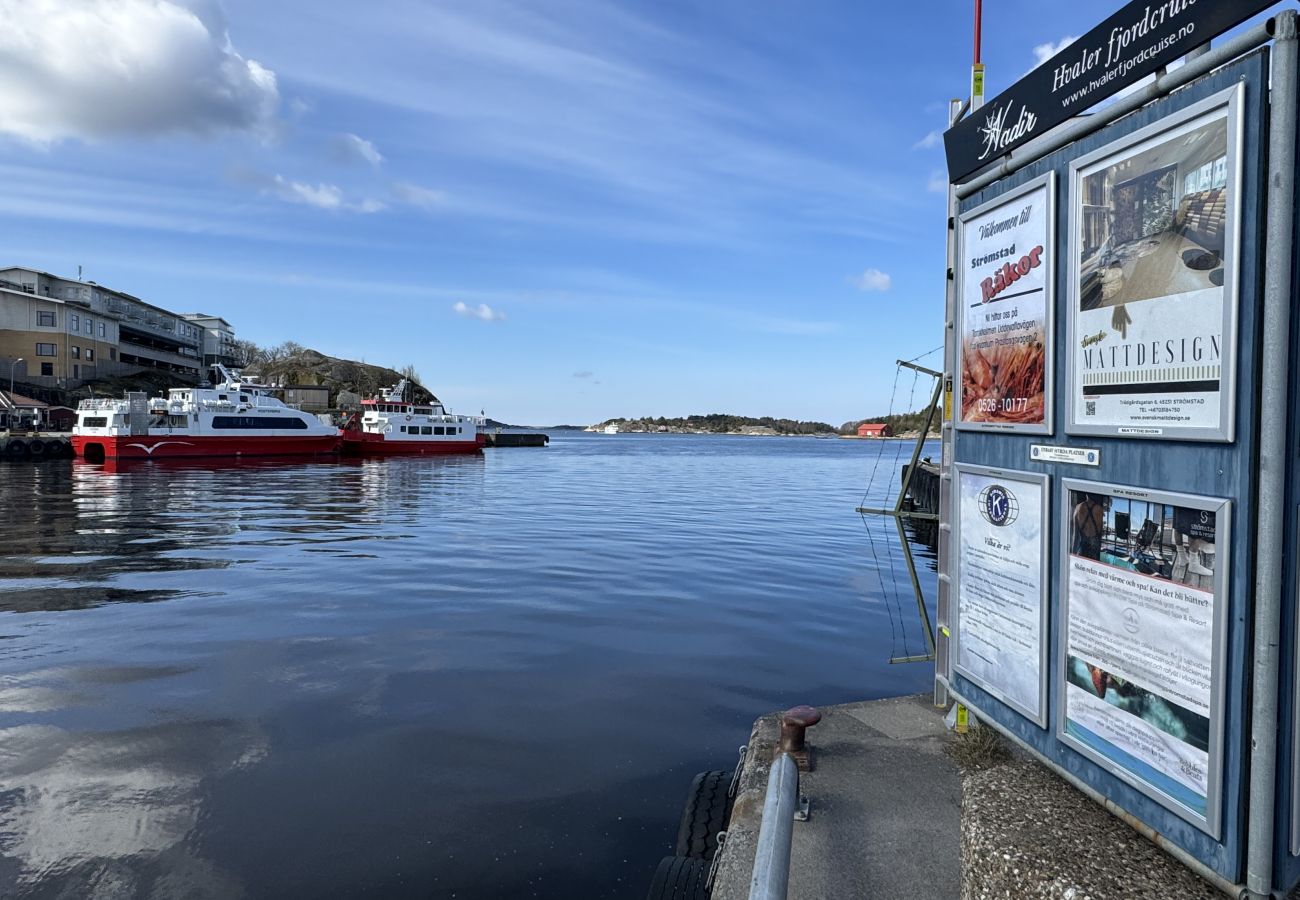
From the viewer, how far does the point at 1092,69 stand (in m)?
4.08

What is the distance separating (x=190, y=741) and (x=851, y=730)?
6.14 metres

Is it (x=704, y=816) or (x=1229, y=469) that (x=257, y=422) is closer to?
(x=704, y=816)

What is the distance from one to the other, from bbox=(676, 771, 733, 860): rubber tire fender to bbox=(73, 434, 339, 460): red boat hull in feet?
194

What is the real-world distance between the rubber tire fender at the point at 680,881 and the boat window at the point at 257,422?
204ft

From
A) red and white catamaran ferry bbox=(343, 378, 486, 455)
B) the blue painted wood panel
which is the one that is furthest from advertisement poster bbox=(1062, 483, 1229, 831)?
red and white catamaran ferry bbox=(343, 378, 486, 455)

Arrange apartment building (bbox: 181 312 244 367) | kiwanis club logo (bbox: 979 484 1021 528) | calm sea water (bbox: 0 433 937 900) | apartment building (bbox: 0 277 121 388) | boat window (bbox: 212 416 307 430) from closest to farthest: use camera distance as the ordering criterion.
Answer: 1. kiwanis club logo (bbox: 979 484 1021 528)
2. calm sea water (bbox: 0 433 937 900)
3. boat window (bbox: 212 416 307 430)
4. apartment building (bbox: 0 277 121 388)
5. apartment building (bbox: 181 312 244 367)

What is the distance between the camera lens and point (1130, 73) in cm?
379

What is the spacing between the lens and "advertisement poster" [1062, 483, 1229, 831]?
3.27 metres

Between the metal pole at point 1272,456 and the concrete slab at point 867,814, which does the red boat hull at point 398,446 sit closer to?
the concrete slab at point 867,814

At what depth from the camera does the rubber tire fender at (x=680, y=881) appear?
434 cm

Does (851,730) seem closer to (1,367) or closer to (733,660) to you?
(733,660)

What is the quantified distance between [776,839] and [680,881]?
6.75 feet

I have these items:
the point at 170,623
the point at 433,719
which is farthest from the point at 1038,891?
the point at 170,623

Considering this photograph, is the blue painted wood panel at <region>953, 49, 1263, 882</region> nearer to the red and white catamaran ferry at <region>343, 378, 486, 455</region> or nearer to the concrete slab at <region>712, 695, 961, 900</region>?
the concrete slab at <region>712, 695, 961, 900</region>
